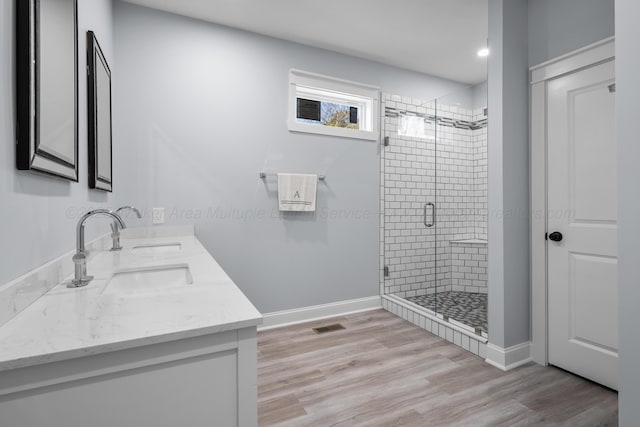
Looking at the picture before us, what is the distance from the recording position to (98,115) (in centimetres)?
179

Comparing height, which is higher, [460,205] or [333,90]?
[333,90]

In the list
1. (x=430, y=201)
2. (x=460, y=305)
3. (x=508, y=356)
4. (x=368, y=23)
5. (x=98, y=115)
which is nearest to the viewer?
(x=98, y=115)

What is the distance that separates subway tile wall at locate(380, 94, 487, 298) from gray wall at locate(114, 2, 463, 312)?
0.19 m

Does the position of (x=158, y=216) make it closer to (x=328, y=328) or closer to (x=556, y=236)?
(x=328, y=328)

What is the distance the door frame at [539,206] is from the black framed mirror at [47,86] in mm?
2634

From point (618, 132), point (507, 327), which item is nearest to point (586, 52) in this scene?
point (618, 132)

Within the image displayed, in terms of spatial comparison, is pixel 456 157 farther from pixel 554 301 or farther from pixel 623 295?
pixel 623 295

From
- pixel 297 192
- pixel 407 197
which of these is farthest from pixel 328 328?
pixel 407 197

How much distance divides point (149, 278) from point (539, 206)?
2411 mm

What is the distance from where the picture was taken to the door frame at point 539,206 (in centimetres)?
215

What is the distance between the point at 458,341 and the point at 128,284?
90.8 inches

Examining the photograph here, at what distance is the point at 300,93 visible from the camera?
9.99 feet

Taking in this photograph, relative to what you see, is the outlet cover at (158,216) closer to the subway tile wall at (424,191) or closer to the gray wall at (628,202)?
the subway tile wall at (424,191)

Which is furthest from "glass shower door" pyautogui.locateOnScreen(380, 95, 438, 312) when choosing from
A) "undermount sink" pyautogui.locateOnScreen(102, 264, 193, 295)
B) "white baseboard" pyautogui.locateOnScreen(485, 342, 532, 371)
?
"undermount sink" pyautogui.locateOnScreen(102, 264, 193, 295)
